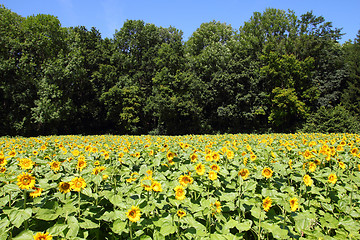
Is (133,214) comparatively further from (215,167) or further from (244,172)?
(244,172)

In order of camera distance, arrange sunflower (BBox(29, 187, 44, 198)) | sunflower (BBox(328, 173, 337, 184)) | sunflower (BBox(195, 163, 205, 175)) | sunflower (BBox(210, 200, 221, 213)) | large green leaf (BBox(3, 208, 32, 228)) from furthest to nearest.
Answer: sunflower (BBox(328, 173, 337, 184)), sunflower (BBox(195, 163, 205, 175)), sunflower (BBox(210, 200, 221, 213)), sunflower (BBox(29, 187, 44, 198)), large green leaf (BBox(3, 208, 32, 228))

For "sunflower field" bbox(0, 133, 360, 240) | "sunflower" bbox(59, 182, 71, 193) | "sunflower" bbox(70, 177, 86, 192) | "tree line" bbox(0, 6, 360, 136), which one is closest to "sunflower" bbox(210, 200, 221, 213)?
"sunflower field" bbox(0, 133, 360, 240)

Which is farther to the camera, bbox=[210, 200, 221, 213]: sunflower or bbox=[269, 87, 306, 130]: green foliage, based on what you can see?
bbox=[269, 87, 306, 130]: green foliage

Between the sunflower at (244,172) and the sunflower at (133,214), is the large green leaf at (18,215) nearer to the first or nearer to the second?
the sunflower at (133,214)

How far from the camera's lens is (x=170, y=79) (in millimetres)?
25078

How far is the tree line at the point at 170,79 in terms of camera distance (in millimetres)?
21562

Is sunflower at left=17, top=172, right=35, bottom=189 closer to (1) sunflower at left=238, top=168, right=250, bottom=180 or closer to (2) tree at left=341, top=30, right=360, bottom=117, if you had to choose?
(1) sunflower at left=238, top=168, right=250, bottom=180

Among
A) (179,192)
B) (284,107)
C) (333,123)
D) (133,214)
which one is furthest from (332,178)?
(284,107)

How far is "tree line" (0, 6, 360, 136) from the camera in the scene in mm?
21562

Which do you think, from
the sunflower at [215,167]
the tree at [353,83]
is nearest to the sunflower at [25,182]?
the sunflower at [215,167]

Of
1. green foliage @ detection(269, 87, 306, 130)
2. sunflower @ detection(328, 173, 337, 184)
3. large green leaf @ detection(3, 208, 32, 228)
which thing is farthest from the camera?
green foliage @ detection(269, 87, 306, 130)

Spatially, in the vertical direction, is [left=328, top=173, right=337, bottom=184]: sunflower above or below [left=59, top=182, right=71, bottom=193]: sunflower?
above

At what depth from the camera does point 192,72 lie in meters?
26.9

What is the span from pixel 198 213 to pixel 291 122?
26622mm
